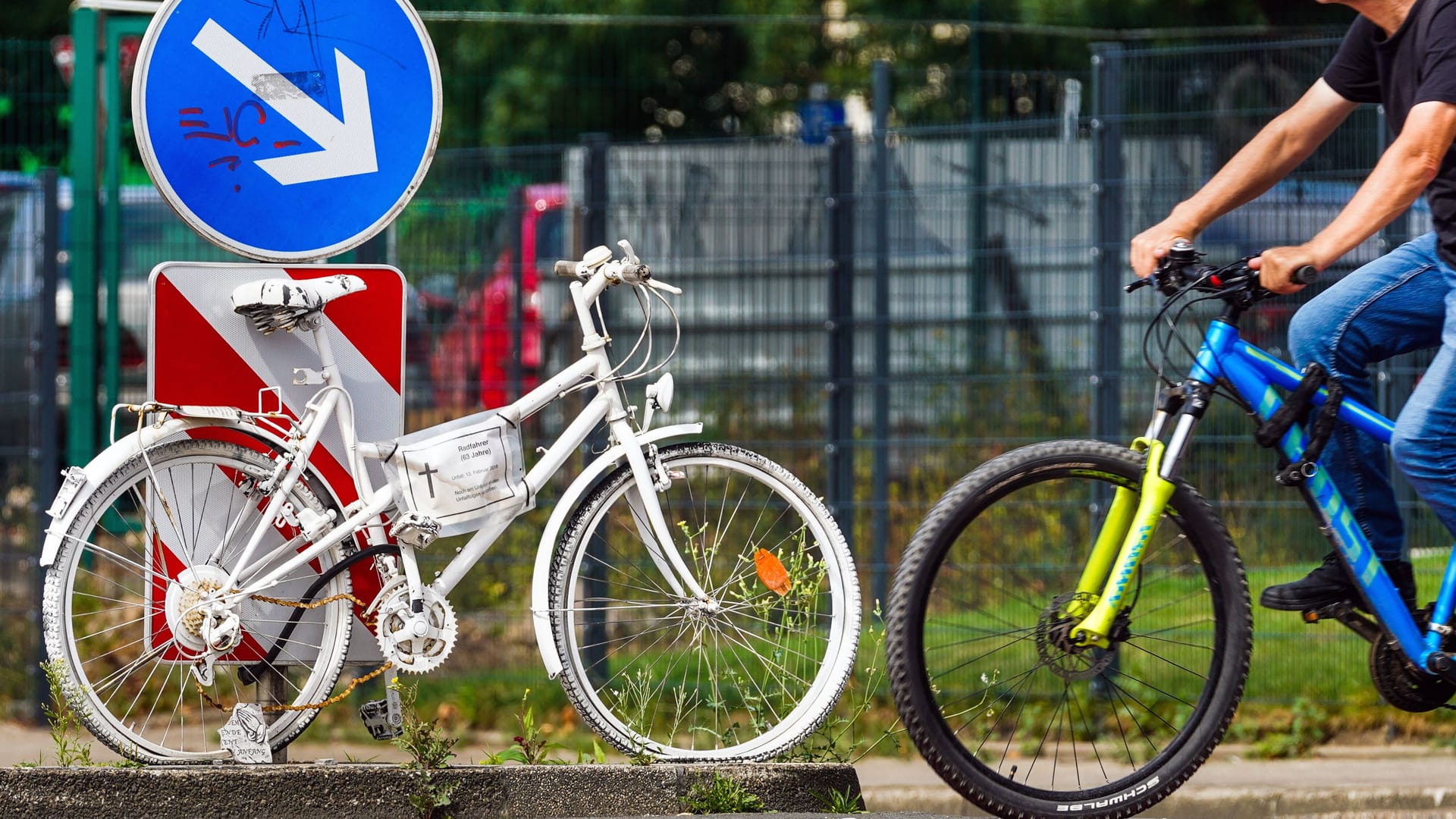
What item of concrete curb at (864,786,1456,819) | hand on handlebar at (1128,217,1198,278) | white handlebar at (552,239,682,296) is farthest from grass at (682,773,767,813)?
concrete curb at (864,786,1456,819)

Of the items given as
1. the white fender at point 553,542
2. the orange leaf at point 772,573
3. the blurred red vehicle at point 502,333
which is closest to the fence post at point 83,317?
the blurred red vehicle at point 502,333

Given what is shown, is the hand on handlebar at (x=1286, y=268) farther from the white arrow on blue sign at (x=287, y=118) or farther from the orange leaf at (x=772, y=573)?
the white arrow on blue sign at (x=287, y=118)

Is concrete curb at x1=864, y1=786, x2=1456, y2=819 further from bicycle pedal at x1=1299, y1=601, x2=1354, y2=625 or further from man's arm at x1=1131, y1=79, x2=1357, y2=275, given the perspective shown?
man's arm at x1=1131, y1=79, x2=1357, y2=275

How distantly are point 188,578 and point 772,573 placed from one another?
4.46ft

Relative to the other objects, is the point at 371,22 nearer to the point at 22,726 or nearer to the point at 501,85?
the point at 22,726

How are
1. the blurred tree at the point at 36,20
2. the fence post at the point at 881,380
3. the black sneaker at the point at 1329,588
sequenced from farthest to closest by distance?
the blurred tree at the point at 36,20, the fence post at the point at 881,380, the black sneaker at the point at 1329,588

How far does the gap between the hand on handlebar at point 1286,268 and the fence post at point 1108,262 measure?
3042 millimetres

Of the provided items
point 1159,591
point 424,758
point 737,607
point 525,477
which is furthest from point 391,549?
point 1159,591

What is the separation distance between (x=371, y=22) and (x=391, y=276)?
62 centimetres

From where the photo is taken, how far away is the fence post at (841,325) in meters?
6.70

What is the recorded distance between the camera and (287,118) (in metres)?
3.83

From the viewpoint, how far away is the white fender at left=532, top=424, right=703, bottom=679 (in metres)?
3.73

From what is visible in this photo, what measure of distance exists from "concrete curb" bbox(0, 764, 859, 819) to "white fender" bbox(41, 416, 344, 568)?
0.49 meters

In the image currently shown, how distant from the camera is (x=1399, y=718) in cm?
625
